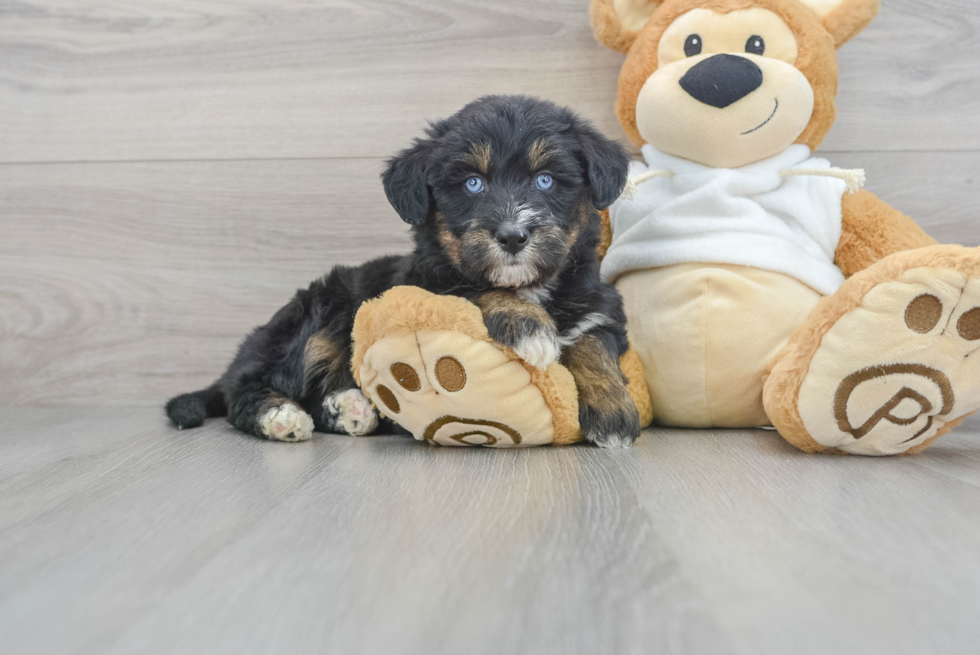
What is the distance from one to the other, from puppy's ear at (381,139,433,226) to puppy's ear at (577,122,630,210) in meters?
0.35

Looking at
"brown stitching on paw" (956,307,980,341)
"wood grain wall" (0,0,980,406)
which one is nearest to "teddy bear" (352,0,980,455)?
"brown stitching on paw" (956,307,980,341)

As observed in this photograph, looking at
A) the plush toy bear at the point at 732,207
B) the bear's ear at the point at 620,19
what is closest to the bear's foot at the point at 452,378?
the plush toy bear at the point at 732,207

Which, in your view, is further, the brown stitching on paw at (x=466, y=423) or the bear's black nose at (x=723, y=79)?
the bear's black nose at (x=723, y=79)

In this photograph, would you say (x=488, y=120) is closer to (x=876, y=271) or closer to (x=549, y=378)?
(x=549, y=378)

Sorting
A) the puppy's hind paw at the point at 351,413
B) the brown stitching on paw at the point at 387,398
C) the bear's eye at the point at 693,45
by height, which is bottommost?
the puppy's hind paw at the point at 351,413

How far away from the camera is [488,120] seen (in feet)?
5.15

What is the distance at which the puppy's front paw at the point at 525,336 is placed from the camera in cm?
145

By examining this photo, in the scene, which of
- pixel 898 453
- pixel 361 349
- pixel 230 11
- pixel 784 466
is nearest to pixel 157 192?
pixel 230 11

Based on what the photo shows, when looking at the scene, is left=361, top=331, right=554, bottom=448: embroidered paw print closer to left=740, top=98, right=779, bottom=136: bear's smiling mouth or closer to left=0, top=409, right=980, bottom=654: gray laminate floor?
left=0, top=409, right=980, bottom=654: gray laminate floor

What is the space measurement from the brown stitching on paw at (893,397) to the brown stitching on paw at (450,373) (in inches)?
29.0

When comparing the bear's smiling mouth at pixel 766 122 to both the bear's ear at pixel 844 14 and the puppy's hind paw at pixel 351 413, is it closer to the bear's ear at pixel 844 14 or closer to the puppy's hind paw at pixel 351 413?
the bear's ear at pixel 844 14

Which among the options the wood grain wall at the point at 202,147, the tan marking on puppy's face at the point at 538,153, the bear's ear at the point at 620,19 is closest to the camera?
the tan marking on puppy's face at the point at 538,153

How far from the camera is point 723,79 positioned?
1763 millimetres

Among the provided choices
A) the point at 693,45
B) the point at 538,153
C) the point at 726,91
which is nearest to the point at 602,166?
the point at 538,153
